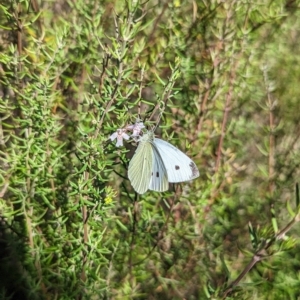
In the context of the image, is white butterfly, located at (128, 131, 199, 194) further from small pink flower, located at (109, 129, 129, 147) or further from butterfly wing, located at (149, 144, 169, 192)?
small pink flower, located at (109, 129, 129, 147)

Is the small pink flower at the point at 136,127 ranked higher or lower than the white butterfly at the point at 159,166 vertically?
higher

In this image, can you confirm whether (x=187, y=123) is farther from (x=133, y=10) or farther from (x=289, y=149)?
(x=133, y=10)

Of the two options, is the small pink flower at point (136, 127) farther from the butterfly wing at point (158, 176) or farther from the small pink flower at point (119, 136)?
the butterfly wing at point (158, 176)

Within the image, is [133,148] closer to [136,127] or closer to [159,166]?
[159,166]

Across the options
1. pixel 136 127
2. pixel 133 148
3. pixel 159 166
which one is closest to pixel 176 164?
pixel 159 166

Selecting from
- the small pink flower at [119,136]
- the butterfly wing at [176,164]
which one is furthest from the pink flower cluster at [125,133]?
the butterfly wing at [176,164]

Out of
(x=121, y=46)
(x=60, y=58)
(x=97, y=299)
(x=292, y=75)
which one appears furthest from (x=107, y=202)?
(x=292, y=75)
